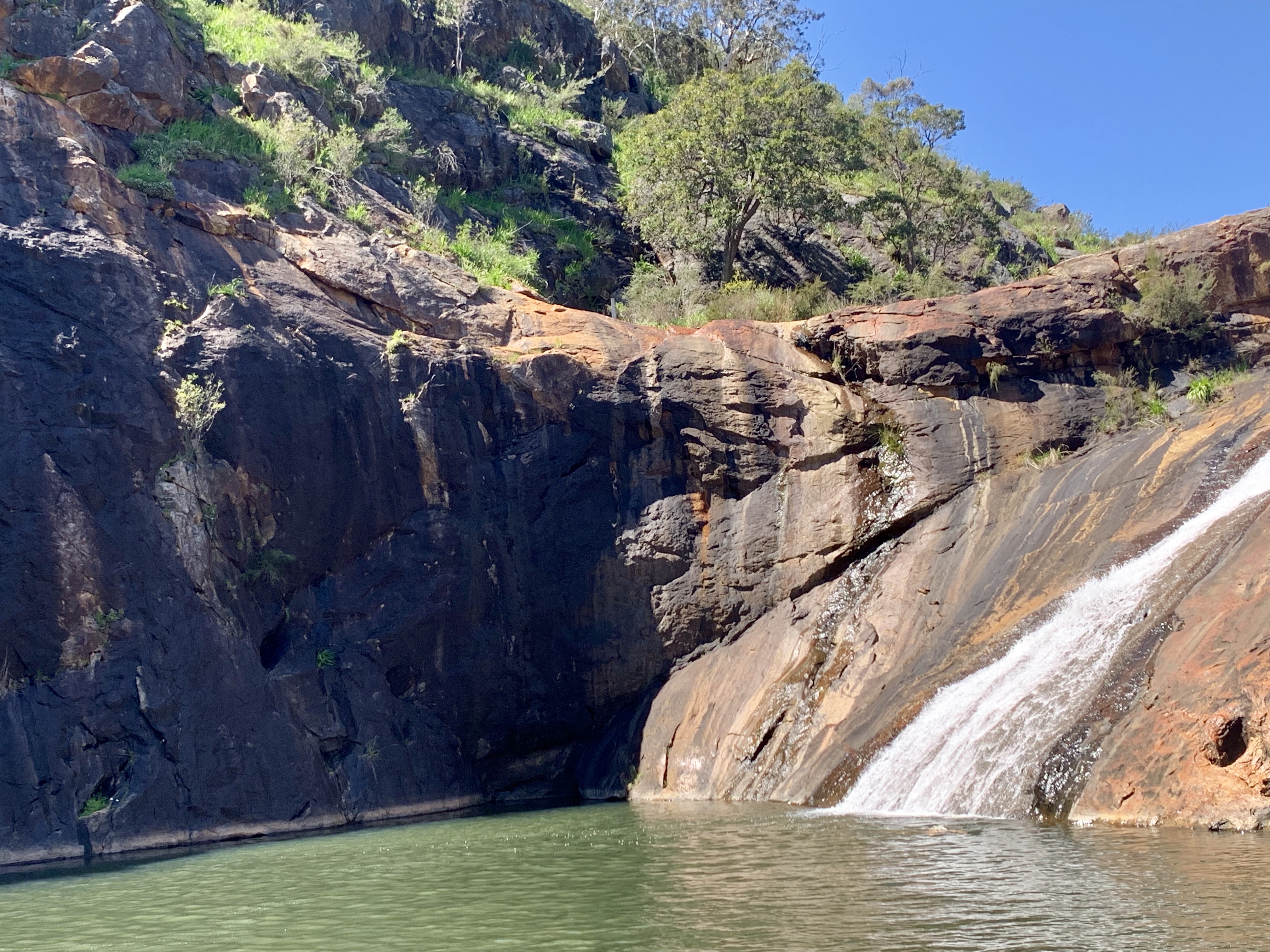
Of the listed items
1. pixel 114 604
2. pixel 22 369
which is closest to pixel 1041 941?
pixel 114 604

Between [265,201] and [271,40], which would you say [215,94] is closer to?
[271,40]

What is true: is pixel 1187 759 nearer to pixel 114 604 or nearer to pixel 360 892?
pixel 360 892

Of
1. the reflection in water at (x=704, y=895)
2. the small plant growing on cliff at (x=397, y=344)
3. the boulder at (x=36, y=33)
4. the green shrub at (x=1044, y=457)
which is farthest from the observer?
the boulder at (x=36, y=33)

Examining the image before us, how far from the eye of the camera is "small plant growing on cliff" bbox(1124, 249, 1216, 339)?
2208 cm

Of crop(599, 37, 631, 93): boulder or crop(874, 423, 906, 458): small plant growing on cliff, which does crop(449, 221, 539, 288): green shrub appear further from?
crop(599, 37, 631, 93): boulder

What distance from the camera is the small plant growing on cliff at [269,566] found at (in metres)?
19.7

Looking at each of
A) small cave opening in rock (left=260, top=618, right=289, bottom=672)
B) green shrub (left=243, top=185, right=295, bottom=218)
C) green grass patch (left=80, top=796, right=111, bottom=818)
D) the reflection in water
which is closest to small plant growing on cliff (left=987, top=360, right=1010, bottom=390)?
the reflection in water

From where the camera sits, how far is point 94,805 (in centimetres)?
1641

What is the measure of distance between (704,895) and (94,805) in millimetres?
10546

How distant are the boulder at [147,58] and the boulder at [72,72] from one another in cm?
65

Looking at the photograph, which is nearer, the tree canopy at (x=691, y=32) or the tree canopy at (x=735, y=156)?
the tree canopy at (x=735, y=156)

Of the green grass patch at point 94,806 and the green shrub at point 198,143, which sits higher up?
the green shrub at point 198,143

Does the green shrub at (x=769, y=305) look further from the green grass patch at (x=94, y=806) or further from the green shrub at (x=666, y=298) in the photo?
the green grass patch at (x=94, y=806)

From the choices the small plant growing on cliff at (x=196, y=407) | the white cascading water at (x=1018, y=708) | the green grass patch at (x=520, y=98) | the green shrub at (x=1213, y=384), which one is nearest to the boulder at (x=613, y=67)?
the green grass patch at (x=520, y=98)
